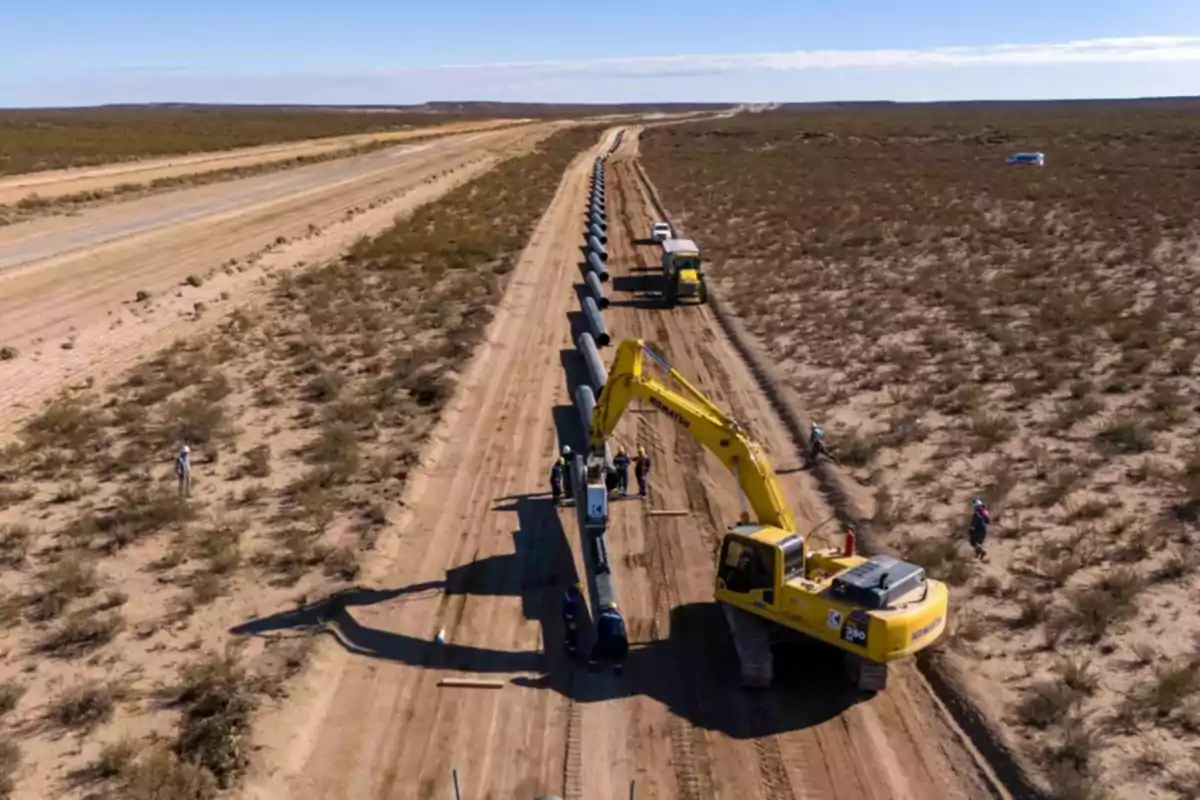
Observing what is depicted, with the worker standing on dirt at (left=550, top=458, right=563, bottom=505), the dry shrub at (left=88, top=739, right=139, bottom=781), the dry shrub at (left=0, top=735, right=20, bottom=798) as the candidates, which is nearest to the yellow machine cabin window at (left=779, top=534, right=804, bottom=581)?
the worker standing on dirt at (left=550, top=458, right=563, bottom=505)

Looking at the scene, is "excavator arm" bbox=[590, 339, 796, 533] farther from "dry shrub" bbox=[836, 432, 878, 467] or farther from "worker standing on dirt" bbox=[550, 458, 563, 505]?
"dry shrub" bbox=[836, 432, 878, 467]

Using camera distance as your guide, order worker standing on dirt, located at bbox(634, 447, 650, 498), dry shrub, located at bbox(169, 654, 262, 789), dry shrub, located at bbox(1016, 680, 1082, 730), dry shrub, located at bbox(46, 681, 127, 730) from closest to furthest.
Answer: dry shrub, located at bbox(169, 654, 262, 789), dry shrub, located at bbox(46, 681, 127, 730), dry shrub, located at bbox(1016, 680, 1082, 730), worker standing on dirt, located at bbox(634, 447, 650, 498)

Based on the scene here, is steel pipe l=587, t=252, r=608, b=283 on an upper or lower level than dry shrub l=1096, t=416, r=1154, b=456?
lower

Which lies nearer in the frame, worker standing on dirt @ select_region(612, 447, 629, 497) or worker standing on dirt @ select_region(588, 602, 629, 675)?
worker standing on dirt @ select_region(588, 602, 629, 675)

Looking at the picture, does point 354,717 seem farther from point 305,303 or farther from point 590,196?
point 590,196

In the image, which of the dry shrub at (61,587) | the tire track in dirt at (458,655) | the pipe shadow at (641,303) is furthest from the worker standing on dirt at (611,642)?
the pipe shadow at (641,303)

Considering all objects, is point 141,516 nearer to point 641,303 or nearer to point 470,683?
point 470,683

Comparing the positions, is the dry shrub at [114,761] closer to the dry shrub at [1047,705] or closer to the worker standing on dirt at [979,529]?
the dry shrub at [1047,705]

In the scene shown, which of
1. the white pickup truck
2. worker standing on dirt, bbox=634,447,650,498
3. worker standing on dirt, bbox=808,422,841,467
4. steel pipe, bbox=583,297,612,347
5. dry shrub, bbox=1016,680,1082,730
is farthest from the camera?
the white pickup truck
